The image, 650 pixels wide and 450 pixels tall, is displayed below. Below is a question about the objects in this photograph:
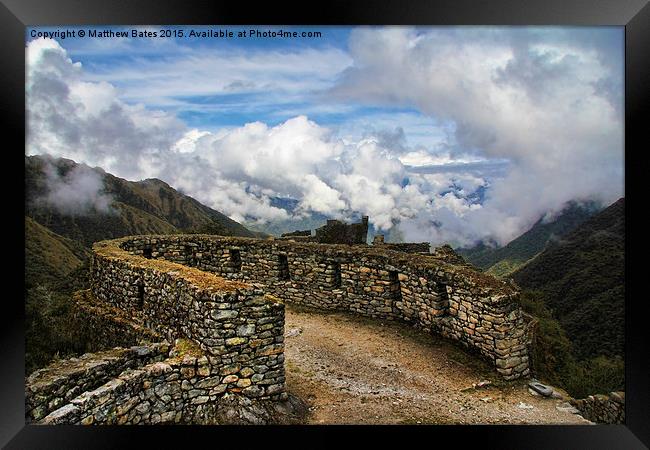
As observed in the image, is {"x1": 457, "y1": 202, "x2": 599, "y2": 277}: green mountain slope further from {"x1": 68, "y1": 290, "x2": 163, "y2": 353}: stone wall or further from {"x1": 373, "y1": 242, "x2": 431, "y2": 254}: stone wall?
{"x1": 68, "y1": 290, "x2": 163, "y2": 353}: stone wall

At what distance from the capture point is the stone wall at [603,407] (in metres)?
6.38

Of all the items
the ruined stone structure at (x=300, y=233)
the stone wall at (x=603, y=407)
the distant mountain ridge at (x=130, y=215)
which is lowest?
the stone wall at (x=603, y=407)

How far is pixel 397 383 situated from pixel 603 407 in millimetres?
2901

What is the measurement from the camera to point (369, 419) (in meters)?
6.17

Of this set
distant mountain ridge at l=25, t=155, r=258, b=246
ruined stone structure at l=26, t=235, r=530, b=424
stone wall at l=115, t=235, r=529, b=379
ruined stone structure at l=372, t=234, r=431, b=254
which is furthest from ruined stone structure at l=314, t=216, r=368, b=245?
ruined stone structure at l=26, t=235, r=530, b=424

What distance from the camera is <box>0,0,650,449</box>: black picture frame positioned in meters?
5.90

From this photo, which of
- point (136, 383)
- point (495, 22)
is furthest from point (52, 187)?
point (495, 22)

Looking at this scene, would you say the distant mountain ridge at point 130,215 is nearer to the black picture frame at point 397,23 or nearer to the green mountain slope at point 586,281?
the black picture frame at point 397,23

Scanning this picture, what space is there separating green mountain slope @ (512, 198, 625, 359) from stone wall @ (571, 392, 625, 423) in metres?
2.88

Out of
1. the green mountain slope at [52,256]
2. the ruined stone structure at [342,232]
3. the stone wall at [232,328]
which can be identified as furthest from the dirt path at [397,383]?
the green mountain slope at [52,256]

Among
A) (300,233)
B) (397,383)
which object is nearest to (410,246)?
(300,233)

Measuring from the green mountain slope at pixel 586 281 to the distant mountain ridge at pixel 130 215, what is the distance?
32.1ft

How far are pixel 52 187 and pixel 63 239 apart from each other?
10.4 feet
